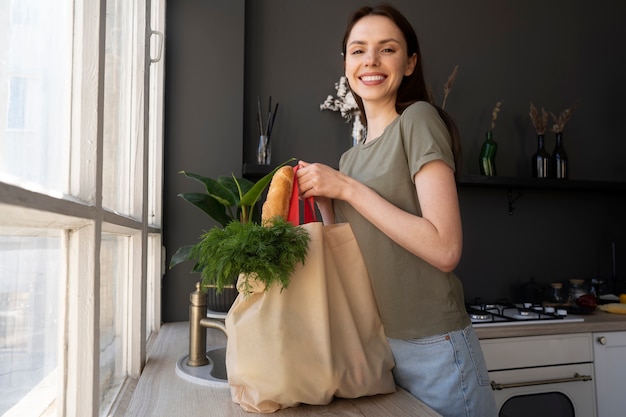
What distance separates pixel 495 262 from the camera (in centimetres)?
229

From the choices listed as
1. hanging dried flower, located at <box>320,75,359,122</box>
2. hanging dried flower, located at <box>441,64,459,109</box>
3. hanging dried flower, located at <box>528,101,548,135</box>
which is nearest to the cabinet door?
hanging dried flower, located at <box>528,101,548,135</box>

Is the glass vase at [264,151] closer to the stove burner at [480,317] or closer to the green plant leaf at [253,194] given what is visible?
the green plant leaf at [253,194]

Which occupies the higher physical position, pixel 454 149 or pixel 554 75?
pixel 554 75

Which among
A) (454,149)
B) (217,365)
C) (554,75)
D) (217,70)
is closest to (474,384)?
(454,149)

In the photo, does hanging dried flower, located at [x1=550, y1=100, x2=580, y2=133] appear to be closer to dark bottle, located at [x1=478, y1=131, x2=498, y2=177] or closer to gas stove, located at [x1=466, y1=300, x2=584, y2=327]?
dark bottle, located at [x1=478, y1=131, x2=498, y2=177]

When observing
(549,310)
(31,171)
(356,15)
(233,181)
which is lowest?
(549,310)

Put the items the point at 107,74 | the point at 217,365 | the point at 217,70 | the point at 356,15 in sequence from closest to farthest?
the point at 107,74
the point at 356,15
the point at 217,365
the point at 217,70

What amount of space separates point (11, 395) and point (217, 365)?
32.2 inches

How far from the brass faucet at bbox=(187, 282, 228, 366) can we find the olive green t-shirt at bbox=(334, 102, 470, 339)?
1.23 ft

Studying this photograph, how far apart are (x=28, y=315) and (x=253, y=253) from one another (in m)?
0.28

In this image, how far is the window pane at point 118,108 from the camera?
2.27 ft

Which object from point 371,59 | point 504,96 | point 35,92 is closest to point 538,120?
point 504,96

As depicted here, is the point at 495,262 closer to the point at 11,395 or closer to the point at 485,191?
the point at 485,191

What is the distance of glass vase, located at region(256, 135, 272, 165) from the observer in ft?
6.32
